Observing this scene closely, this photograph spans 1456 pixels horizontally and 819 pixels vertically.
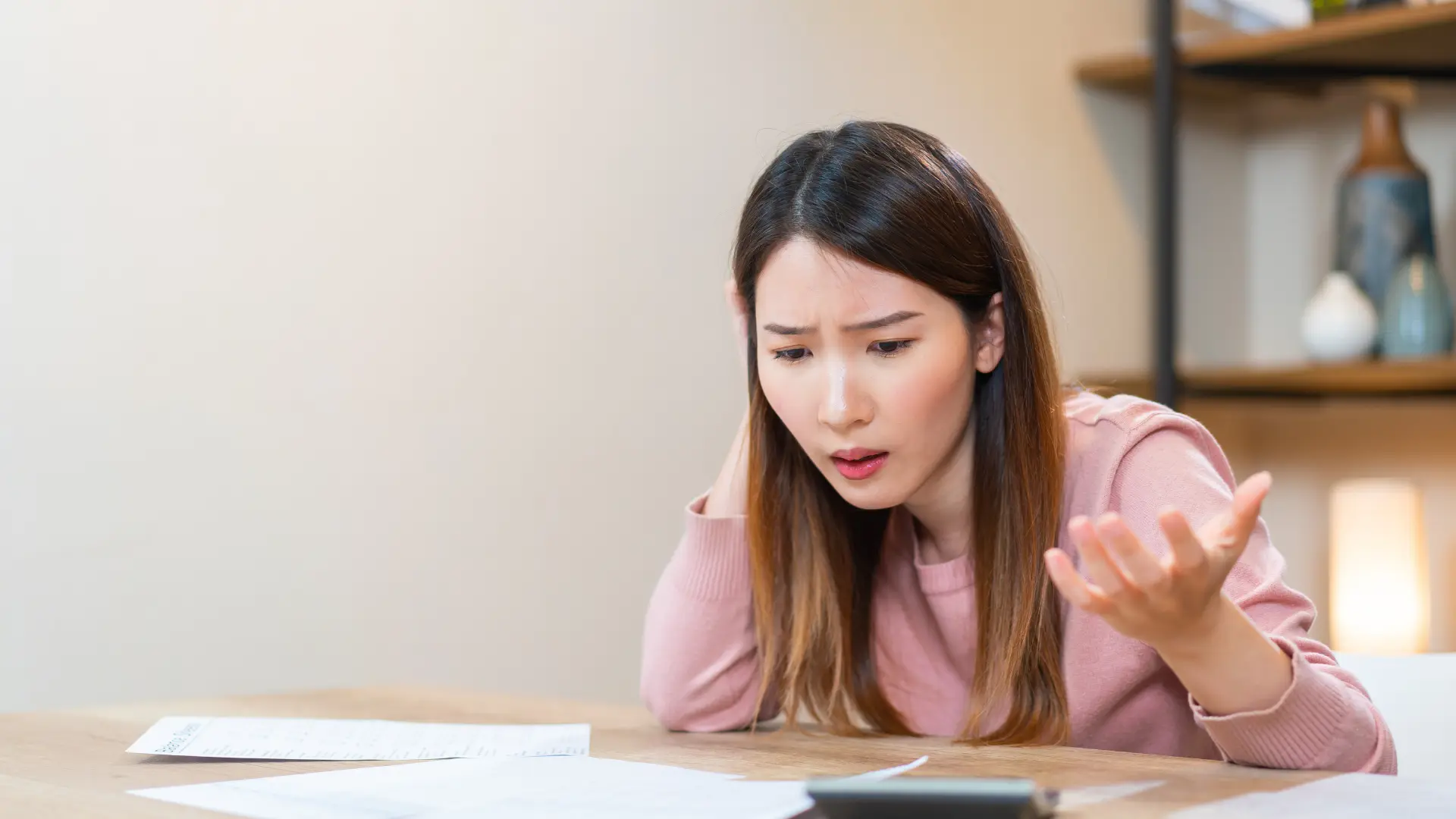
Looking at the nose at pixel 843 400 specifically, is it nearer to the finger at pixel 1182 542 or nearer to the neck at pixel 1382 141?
the finger at pixel 1182 542

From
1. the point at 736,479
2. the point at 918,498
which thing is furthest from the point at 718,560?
the point at 918,498

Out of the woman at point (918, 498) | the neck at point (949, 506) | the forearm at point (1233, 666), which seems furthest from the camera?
the neck at point (949, 506)

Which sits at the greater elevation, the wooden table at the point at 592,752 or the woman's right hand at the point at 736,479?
the woman's right hand at the point at 736,479

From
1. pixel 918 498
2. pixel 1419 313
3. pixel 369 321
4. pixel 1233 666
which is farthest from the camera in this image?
pixel 1419 313

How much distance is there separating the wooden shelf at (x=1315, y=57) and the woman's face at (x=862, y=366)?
4.96 feet

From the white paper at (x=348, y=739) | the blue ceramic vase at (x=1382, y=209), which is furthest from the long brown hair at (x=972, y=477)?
the blue ceramic vase at (x=1382, y=209)

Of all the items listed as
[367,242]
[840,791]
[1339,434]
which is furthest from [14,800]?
[1339,434]

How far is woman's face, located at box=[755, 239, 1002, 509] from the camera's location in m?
1.06

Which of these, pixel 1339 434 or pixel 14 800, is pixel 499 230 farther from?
pixel 1339 434

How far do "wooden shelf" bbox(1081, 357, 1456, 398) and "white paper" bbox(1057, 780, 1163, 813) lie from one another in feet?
5.27

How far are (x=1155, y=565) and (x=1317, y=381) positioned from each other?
197 cm

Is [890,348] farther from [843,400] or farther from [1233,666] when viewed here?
[1233,666]

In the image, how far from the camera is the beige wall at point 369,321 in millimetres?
1545

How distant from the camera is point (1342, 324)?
2.40m
